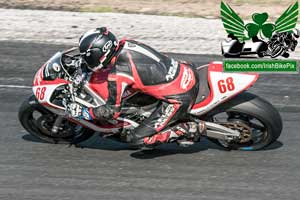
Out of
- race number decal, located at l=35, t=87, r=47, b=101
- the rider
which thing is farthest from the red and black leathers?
race number decal, located at l=35, t=87, r=47, b=101

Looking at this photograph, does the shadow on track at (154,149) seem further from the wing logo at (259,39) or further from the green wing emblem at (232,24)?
the green wing emblem at (232,24)

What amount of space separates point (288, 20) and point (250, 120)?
7666mm

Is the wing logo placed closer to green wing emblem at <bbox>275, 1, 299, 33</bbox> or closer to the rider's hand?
green wing emblem at <bbox>275, 1, 299, 33</bbox>

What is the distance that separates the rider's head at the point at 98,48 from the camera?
28.1ft

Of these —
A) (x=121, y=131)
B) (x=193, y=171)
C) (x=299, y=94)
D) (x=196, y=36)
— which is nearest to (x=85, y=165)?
(x=121, y=131)

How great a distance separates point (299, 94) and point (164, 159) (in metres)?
3.86

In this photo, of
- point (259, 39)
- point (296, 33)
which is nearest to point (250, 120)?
point (259, 39)

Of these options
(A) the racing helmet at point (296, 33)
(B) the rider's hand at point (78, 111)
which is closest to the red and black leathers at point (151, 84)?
(B) the rider's hand at point (78, 111)

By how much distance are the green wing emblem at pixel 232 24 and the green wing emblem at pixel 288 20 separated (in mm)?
720

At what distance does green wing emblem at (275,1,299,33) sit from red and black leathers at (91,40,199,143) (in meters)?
5.17

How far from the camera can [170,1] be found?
19.0 meters

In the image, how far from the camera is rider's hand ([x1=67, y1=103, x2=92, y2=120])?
29.3 feet

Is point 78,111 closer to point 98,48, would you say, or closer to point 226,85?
point 98,48

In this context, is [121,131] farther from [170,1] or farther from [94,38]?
[170,1]
